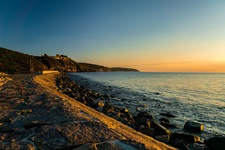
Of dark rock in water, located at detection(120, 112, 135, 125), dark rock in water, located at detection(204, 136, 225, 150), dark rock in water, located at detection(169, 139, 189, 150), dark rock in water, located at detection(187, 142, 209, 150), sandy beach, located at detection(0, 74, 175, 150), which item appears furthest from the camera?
dark rock in water, located at detection(120, 112, 135, 125)

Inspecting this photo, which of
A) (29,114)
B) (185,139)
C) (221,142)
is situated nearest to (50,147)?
(29,114)

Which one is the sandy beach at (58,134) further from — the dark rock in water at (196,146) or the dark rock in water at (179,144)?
the dark rock in water at (196,146)

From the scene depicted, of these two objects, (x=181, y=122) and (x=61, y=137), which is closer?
(x=61, y=137)

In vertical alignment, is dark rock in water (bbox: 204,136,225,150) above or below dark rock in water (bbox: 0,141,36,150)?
below

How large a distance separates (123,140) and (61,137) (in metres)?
1.12

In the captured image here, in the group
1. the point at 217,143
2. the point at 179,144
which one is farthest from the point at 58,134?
the point at 217,143

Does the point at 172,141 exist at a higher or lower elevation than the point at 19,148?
lower

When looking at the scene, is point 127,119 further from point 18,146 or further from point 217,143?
point 18,146

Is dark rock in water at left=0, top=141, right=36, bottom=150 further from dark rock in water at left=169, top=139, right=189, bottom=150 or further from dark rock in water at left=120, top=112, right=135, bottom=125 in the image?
dark rock in water at left=120, top=112, right=135, bottom=125

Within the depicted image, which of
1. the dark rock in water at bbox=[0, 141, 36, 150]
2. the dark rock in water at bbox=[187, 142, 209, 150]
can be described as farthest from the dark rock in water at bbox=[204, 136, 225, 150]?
the dark rock in water at bbox=[0, 141, 36, 150]

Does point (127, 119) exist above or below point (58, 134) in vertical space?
below

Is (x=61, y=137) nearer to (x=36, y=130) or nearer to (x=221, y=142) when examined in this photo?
(x=36, y=130)

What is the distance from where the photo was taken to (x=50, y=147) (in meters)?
2.77

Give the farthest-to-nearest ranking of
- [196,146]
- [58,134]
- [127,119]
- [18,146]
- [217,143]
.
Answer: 1. [127,119]
2. [196,146]
3. [217,143]
4. [58,134]
5. [18,146]
